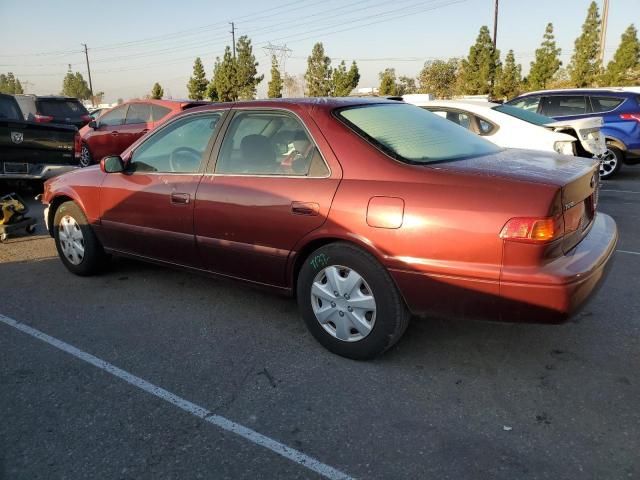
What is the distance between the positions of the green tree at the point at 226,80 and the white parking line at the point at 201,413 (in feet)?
143

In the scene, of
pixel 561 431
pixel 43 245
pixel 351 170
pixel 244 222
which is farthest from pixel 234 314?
pixel 43 245

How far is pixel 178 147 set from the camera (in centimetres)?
430

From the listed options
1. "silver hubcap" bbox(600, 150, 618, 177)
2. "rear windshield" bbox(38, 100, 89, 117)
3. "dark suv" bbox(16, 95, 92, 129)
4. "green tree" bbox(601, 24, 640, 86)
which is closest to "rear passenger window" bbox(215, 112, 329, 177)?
"silver hubcap" bbox(600, 150, 618, 177)

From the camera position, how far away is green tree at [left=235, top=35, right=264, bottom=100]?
45.3 metres

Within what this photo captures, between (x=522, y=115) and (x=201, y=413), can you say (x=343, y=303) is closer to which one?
(x=201, y=413)

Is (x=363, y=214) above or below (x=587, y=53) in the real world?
below

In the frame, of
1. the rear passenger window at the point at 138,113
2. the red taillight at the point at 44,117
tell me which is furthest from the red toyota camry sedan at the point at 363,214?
the red taillight at the point at 44,117

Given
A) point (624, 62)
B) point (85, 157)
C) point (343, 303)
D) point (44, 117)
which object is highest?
point (624, 62)

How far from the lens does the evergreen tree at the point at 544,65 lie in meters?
32.5

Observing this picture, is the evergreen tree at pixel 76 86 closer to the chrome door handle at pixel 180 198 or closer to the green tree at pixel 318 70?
the green tree at pixel 318 70

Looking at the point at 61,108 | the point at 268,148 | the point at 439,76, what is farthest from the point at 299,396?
the point at 439,76

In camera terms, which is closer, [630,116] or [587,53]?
[630,116]

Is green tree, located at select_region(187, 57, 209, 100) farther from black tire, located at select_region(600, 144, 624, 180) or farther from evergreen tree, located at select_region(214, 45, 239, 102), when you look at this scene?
black tire, located at select_region(600, 144, 624, 180)

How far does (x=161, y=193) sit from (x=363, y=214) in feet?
A: 6.03
